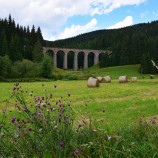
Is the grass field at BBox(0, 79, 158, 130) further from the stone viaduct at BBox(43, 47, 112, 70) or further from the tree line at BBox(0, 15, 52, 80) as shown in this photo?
the stone viaduct at BBox(43, 47, 112, 70)

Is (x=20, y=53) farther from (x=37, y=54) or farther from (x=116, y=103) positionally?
(x=116, y=103)

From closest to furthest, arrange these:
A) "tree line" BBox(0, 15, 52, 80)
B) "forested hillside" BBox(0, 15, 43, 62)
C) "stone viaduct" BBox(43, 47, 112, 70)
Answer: "tree line" BBox(0, 15, 52, 80) → "forested hillside" BBox(0, 15, 43, 62) → "stone viaduct" BBox(43, 47, 112, 70)

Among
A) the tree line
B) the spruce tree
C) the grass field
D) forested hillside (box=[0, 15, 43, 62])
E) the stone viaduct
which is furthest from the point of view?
the stone viaduct

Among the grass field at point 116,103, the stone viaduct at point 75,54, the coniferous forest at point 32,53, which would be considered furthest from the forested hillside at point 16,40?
the grass field at point 116,103

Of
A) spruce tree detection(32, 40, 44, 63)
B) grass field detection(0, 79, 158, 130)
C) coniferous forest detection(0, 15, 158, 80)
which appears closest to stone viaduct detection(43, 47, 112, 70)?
coniferous forest detection(0, 15, 158, 80)

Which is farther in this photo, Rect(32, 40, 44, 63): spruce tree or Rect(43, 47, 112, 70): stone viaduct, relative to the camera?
Rect(43, 47, 112, 70): stone viaduct

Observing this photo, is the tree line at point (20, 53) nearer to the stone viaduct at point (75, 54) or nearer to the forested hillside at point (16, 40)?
the forested hillside at point (16, 40)

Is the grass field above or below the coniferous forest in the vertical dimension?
below

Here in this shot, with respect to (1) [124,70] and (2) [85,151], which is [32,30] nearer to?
(1) [124,70]

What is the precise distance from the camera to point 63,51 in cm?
16675

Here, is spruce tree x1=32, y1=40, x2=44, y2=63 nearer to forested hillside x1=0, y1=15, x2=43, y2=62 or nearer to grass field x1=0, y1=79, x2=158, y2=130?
forested hillside x1=0, y1=15, x2=43, y2=62

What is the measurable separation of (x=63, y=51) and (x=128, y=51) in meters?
42.8

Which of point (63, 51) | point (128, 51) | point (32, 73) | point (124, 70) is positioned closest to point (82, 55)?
point (63, 51)

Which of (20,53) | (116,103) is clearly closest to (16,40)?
(20,53)
